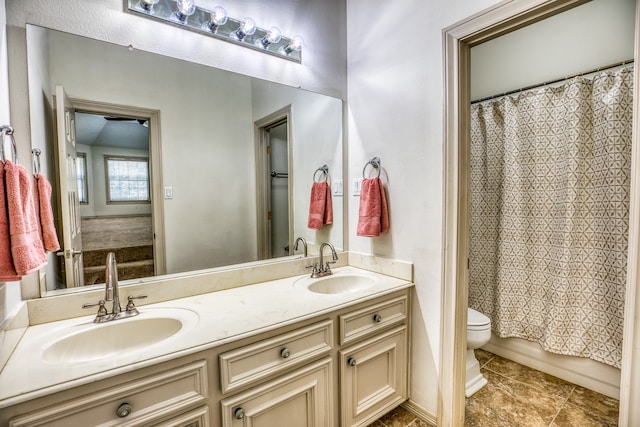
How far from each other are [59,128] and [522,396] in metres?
2.81

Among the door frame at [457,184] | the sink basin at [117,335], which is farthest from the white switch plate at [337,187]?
the sink basin at [117,335]

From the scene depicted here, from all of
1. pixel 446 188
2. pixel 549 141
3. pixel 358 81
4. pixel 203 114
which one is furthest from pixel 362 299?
pixel 549 141

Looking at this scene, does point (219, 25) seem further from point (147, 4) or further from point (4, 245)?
point (4, 245)

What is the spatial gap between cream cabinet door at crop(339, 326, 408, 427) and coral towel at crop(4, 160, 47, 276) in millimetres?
1170

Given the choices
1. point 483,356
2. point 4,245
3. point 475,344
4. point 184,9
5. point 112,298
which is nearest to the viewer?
point 4,245

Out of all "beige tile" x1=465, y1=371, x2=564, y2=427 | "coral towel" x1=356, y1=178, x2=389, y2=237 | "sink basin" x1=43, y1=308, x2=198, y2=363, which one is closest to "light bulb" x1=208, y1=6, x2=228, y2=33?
"coral towel" x1=356, y1=178, x2=389, y2=237

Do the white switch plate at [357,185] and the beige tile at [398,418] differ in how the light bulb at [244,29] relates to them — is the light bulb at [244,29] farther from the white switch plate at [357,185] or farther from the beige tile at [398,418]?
the beige tile at [398,418]

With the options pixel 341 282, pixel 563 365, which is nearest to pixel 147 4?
pixel 341 282

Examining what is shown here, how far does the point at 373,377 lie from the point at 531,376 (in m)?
1.34

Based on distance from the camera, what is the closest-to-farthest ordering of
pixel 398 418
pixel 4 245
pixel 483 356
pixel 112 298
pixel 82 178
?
pixel 4 245, pixel 112 298, pixel 82 178, pixel 398 418, pixel 483 356

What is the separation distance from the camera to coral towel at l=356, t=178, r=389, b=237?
173 centimetres

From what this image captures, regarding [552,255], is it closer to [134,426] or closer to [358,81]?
[358,81]

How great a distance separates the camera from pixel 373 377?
149 centimetres

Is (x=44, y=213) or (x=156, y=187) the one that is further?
(x=156, y=187)
